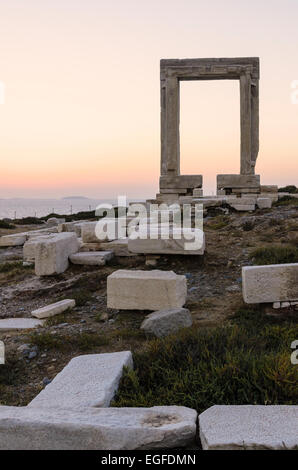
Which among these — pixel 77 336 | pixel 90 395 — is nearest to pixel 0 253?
pixel 77 336

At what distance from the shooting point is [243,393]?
319 cm

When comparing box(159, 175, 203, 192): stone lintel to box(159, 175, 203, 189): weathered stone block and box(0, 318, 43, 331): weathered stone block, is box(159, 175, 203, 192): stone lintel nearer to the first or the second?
box(159, 175, 203, 189): weathered stone block

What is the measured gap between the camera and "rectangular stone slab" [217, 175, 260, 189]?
1773 cm

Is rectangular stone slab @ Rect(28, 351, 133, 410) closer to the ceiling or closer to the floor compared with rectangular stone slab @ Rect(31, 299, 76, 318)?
closer to the ceiling

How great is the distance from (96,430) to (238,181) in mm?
16078

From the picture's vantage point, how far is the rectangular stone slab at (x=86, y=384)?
3.15 m

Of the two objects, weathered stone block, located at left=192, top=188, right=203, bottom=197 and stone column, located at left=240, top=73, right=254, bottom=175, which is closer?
weathered stone block, located at left=192, top=188, right=203, bottom=197

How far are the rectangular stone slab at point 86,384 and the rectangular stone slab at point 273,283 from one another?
2.19m

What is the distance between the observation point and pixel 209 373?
3424 millimetres

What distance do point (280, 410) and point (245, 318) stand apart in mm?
2564

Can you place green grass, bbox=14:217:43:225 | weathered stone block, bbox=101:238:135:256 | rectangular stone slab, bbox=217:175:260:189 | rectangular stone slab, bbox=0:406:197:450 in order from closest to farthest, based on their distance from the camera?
rectangular stone slab, bbox=0:406:197:450, weathered stone block, bbox=101:238:135:256, rectangular stone slab, bbox=217:175:260:189, green grass, bbox=14:217:43:225

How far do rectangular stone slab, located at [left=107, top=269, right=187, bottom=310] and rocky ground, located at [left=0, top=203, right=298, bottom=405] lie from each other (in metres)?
0.18

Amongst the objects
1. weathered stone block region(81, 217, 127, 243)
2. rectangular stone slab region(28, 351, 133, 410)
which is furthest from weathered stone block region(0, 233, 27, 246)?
rectangular stone slab region(28, 351, 133, 410)
